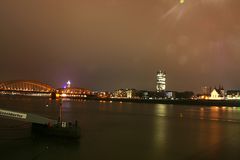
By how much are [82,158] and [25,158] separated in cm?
380

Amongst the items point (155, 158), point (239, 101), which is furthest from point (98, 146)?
point (239, 101)

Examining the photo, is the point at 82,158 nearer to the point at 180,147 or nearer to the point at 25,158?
the point at 25,158

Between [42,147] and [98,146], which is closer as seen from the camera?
[42,147]

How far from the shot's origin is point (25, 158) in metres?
22.8

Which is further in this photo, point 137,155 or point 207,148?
point 207,148

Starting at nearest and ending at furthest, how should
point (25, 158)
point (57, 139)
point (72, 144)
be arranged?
point (25, 158) < point (72, 144) < point (57, 139)

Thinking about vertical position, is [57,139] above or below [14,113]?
below

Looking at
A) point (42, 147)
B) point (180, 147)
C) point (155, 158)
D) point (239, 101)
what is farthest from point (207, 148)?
point (239, 101)

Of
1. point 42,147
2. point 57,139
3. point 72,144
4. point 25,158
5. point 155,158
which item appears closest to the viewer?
point 25,158

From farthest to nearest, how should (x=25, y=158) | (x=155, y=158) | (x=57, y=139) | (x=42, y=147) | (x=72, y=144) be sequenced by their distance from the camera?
(x=57, y=139), (x=72, y=144), (x=42, y=147), (x=155, y=158), (x=25, y=158)

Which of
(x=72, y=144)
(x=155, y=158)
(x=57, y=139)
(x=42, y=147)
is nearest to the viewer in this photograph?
(x=155, y=158)

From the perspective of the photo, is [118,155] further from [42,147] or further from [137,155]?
[42,147]

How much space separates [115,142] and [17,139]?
8.76 metres

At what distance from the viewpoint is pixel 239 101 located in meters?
197
